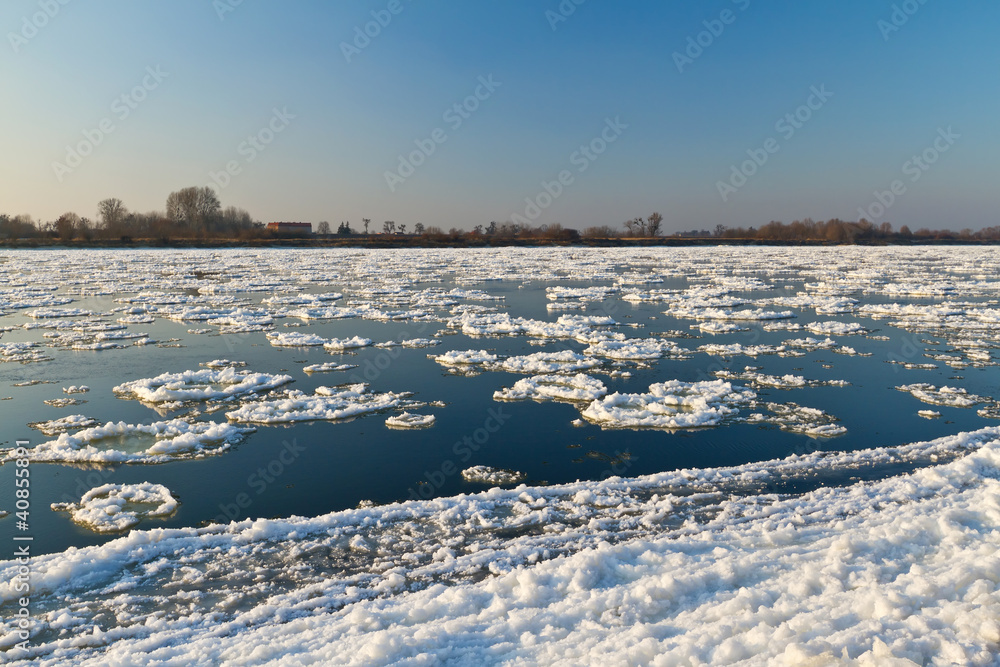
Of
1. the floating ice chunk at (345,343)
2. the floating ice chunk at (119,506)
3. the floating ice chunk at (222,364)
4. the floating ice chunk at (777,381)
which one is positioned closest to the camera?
the floating ice chunk at (119,506)

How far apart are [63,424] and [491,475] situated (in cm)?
533

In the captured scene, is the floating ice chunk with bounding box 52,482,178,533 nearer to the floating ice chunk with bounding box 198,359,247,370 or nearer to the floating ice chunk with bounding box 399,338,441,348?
the floating ice chunk with bounding box 198,359,247,370

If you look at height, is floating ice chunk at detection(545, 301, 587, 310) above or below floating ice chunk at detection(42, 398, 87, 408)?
above

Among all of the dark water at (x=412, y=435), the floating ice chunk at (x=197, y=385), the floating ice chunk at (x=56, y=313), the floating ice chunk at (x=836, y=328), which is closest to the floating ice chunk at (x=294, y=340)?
the dark water at (x=412, y=435)

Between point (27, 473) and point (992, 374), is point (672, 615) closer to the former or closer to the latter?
point (27, 473)

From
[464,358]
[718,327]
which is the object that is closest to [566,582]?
[464,358]

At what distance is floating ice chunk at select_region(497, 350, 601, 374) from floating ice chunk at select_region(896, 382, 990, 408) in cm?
460

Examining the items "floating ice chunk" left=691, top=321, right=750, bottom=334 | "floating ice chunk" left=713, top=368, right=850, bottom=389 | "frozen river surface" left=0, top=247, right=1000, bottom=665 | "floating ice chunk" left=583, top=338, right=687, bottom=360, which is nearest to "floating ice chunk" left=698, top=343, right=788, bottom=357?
"frozen river surface" left=0, top=247, right=1000, bottom=665

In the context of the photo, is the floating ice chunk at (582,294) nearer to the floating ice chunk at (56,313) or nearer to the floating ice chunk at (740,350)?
the floating ice chunk at (740,350)

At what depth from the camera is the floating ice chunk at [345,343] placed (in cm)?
1188

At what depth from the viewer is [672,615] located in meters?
3.49

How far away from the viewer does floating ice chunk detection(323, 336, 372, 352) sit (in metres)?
11.9

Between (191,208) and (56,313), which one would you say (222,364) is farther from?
(191,208)

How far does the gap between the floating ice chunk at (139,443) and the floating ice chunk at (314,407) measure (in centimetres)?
45
